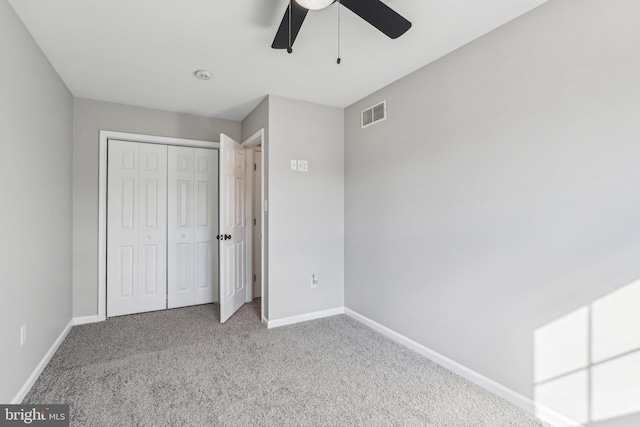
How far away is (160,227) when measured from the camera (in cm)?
368

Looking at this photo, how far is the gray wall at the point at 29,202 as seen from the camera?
1737mm

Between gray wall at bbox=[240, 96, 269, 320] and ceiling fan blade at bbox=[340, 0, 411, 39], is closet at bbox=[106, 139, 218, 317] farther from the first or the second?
ceiling fan blade at bbox=[340, 0, 411, 39]

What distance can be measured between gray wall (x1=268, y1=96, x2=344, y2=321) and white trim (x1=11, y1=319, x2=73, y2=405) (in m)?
1.79

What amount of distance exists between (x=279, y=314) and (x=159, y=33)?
2.64 metres

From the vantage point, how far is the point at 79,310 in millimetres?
3250

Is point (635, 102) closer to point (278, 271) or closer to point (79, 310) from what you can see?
point (278, 271)

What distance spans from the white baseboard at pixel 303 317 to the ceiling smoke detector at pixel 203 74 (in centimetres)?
242

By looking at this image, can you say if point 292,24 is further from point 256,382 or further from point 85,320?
point 85,320

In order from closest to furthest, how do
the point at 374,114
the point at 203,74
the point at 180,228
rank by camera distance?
the point at 203,74 < the point at 374,114 < the point at 180,228

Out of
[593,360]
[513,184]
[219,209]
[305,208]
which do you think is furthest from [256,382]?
[513,184]

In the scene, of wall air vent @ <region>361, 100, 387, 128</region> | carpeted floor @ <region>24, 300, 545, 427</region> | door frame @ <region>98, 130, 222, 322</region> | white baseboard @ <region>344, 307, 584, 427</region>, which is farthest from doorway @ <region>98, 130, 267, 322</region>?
white baseboard @ <region>344, 307, 584, 427</region>

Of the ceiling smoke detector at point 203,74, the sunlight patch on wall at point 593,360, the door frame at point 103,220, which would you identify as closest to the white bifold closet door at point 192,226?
the door frame at point 103,220

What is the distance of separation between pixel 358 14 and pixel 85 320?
3885mm

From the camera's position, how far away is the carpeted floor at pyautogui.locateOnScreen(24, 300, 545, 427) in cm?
178
